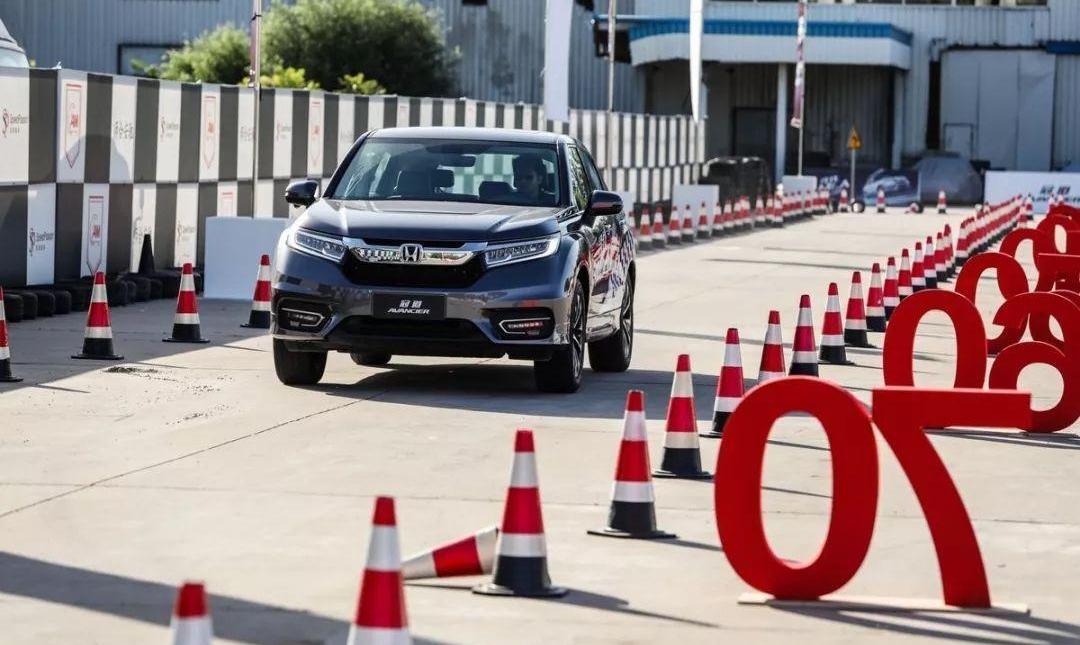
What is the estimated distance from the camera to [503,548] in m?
7.64

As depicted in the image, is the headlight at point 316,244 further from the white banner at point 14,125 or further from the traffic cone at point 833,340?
the white banner at point 14,125

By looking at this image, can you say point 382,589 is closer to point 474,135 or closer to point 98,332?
point 474,135

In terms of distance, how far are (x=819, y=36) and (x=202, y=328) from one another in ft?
195

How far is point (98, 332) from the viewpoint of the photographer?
52.4ft

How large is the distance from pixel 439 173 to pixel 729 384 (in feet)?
11.3

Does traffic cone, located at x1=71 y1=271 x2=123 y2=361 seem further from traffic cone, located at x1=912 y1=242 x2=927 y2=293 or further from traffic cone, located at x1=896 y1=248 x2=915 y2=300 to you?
traffic cone, located at x1=912 y1=242 x2=927 y2=293

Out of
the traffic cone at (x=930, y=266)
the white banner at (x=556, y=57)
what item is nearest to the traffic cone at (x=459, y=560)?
the traffic cone at (x=930, y=266)

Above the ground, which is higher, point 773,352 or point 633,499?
point 773,352

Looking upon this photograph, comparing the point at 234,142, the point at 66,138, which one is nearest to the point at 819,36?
the point at 234,142

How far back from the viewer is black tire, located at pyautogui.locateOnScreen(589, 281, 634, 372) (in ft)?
52.4

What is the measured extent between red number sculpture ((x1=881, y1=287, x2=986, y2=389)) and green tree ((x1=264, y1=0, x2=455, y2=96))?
183 feet

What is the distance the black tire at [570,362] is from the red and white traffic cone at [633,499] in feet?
16.3

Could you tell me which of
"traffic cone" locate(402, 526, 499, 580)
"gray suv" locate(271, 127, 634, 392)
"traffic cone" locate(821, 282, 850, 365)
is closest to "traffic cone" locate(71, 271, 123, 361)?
"gray suv" locate(271, 127, 634, 392)

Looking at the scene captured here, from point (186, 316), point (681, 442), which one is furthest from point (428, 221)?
point (186, 316)
